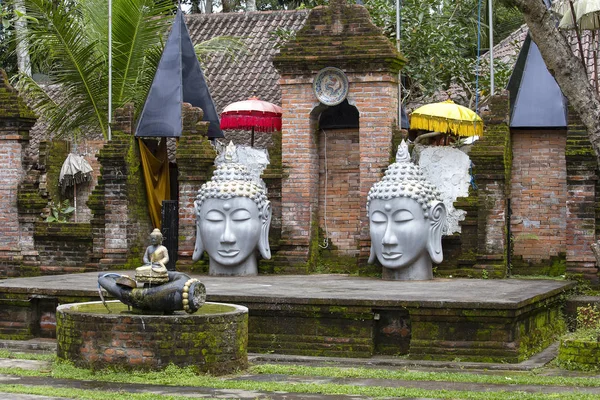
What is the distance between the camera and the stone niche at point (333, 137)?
55.5 ft

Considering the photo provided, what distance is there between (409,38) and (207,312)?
40.6 ft

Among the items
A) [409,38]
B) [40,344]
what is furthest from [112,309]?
[409,38]

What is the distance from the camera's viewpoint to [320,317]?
13.1 metres

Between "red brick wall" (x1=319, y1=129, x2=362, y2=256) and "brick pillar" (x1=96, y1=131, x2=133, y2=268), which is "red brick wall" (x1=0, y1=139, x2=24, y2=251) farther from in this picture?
"red brick wall" (x1=319, y1=129, x2=362, y2=256)

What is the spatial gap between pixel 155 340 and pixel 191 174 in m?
7.05

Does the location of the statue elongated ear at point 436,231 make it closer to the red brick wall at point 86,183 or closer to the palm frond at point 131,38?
the palm frond at point 131,38

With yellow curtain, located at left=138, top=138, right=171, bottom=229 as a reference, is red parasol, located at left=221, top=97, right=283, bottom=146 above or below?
above

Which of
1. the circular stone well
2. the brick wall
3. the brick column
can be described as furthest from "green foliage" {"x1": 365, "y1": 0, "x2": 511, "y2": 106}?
the circular stone well

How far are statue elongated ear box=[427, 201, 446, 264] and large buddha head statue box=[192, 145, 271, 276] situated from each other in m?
2.63

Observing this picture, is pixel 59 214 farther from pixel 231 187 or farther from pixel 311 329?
pixel 311 329

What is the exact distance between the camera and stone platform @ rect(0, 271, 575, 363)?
1239 cm

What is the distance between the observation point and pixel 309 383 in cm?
1074

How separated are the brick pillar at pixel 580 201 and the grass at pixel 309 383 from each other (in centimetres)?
458

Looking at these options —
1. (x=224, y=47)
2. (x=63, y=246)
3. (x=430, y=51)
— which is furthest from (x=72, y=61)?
(x=430, y=51)
